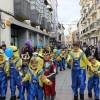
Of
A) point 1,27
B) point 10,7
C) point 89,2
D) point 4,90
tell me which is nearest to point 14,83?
point 4,90

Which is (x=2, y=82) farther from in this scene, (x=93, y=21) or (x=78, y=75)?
(x=93, y=21)

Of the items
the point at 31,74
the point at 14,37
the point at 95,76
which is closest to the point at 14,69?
the point at 31,74

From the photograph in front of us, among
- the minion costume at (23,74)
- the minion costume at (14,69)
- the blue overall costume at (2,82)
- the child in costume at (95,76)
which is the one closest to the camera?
the minion costume at (23,74)

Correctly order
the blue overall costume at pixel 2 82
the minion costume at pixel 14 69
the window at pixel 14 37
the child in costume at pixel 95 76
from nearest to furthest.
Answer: the blue overall costume at pixel 2 82 → the minion costume at pixel 14 69 → the child in costume at pixel 95 76 → the window at pixel 14 37

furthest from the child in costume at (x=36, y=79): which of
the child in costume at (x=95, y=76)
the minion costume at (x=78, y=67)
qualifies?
the child in costume at (x=95, y=76)

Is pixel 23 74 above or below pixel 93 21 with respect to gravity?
below

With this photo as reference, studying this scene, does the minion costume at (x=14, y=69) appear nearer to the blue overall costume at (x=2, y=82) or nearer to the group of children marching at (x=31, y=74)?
the group of children marching at (x=31, y=74)

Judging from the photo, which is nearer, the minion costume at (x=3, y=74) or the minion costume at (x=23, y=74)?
the minion costume at (x=23, y=74)

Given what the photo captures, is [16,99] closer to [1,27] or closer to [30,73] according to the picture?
[30,73]

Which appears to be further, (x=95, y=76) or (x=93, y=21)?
(x=93, y=21)

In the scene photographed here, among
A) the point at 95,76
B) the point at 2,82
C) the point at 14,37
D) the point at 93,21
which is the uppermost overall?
the point at 93,21

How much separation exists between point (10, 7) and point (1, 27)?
295 cm

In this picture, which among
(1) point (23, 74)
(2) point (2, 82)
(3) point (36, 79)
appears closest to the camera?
(3) point (36, 79)

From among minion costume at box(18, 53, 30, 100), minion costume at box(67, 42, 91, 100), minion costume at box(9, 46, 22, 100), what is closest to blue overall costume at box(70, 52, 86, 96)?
minion costume at box(67, 42, 91, 100)
